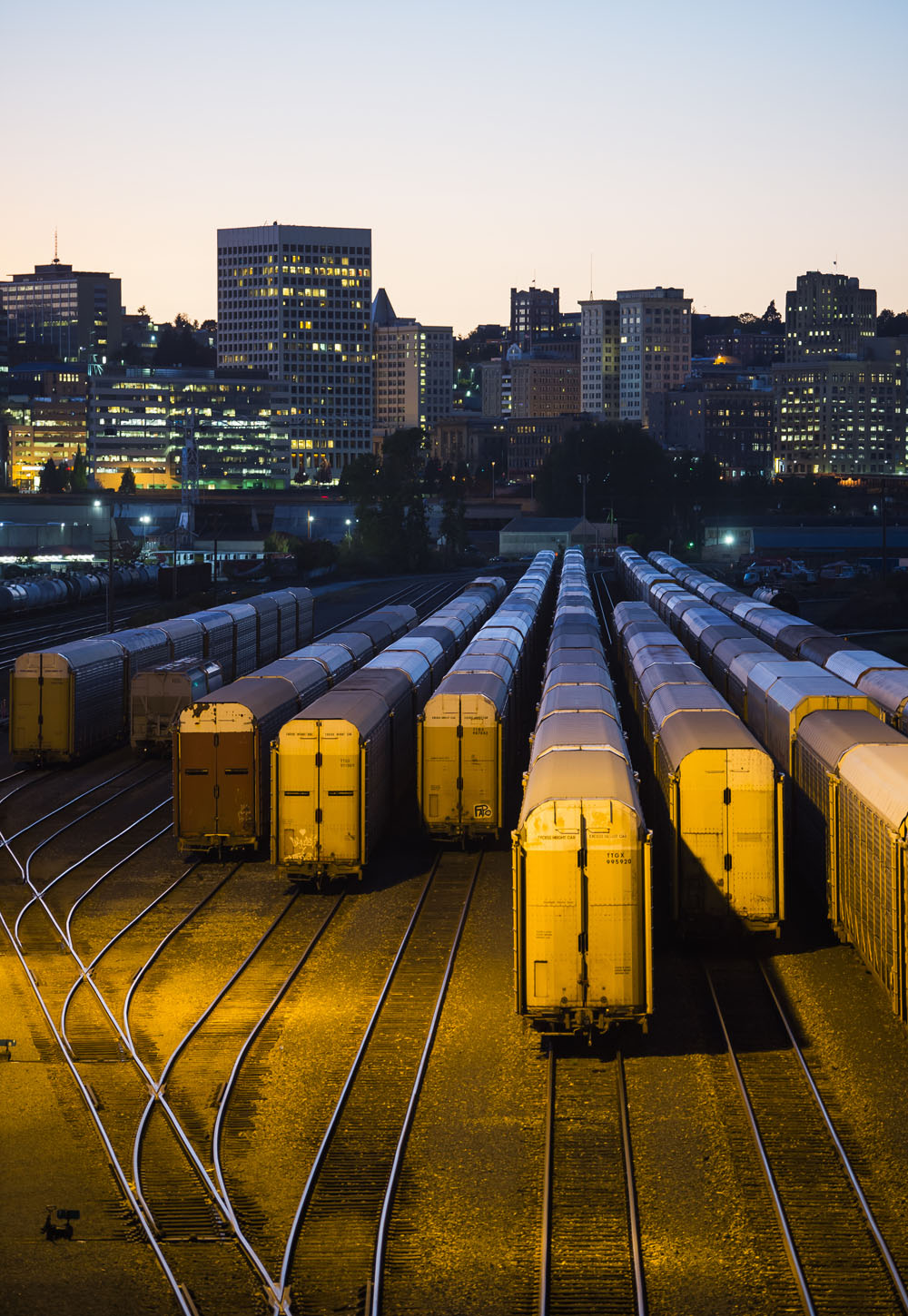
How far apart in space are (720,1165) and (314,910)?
12269 mm

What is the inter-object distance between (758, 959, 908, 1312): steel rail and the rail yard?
0.17ft

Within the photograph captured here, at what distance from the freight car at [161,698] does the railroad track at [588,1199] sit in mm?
24007

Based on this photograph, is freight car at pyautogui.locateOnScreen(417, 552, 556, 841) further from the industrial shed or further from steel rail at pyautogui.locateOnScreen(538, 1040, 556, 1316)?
the industrial shed

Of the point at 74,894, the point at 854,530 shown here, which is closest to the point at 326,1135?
the point at 74,894

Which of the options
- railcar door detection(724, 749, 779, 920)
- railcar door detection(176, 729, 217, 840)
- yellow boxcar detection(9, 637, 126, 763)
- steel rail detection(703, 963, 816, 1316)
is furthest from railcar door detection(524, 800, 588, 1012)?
yellow boxcar detection(9, 637, 126, 763)

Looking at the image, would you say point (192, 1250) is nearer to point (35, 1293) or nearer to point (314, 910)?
point (35, 1293)

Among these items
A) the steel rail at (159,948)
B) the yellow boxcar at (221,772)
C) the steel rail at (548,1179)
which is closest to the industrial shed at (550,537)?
the yellow boxcar at (221,772)

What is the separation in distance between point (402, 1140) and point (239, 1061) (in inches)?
132

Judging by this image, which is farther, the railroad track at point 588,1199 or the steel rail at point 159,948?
the steel rail at point 159,948

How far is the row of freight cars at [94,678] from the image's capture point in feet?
130

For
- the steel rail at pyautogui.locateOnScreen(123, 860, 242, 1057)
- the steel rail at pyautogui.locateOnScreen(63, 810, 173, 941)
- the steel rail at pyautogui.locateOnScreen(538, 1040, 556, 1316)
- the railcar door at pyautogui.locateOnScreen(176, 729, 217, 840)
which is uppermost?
the railcar door at pyautogui.locateOnScreen(176, 729, 217, 840)

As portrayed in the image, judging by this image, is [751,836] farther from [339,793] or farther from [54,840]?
[54,840]

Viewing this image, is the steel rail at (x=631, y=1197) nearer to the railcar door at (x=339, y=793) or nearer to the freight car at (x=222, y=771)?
the railcar door at (x=339, y=793)

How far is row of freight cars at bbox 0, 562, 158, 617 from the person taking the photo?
87950mm
